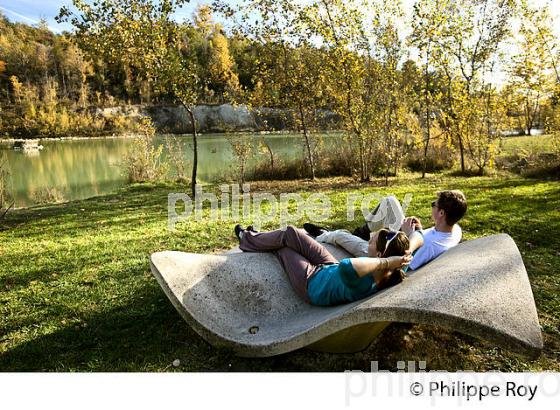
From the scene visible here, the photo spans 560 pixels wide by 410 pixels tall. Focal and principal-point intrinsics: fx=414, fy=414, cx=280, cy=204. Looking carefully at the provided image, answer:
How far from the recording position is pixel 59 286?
4574 millimetres

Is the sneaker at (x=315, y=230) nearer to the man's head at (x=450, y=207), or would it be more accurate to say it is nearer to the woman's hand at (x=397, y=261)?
the man's head at (x=450, y=207)

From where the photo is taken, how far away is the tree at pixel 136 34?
840 centimetres

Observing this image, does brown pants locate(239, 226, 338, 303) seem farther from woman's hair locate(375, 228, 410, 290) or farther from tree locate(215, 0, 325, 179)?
tree locate(215, 0, 325, 179)

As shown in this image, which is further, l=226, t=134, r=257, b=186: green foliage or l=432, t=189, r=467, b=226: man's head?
l=226, t=134, r=257, b=186: green foliage

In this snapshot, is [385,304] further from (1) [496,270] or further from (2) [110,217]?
(2) [110,217]

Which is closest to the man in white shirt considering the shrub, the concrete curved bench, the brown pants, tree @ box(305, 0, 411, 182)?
the concrete curved bench

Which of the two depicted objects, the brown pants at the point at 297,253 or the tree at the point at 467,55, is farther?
the tree at the point at 467,55

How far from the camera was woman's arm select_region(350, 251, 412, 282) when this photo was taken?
2.92m

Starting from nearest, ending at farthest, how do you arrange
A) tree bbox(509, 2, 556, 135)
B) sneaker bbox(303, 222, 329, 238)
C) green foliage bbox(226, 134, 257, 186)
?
sneaker bbox(303, 222, 329, 238) < tree bbox(509, 2, 556, 135) < green foliage bbox(226, 134, 257, 186)

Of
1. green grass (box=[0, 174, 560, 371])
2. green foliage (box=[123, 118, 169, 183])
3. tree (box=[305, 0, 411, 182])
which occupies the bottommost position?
green grass (box=[0, 174, 560, 371])

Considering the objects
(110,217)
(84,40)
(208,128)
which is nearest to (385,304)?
(110,217)

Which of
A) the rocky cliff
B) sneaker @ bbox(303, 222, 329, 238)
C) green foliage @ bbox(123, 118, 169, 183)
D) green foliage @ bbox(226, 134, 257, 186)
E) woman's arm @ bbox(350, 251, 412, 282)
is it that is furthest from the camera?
the rocky cliff

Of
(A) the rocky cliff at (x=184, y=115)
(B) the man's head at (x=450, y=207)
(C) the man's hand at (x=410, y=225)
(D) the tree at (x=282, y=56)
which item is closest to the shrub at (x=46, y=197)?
(D) the tree at (x=282, y=56)
